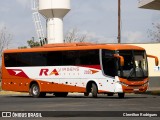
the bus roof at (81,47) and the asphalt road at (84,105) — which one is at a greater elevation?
the bus roof at (81,47)

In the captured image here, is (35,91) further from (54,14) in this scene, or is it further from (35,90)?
(54,14)

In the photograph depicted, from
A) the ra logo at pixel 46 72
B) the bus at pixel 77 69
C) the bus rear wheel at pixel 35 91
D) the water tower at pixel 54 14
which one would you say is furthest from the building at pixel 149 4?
the water tower at pixel 54 14

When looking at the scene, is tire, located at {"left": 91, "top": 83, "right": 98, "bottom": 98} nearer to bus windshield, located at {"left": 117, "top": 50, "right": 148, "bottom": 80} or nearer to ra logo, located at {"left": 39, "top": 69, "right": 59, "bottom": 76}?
bus windshield, located at {"left": 117, "top": 50, "right": 148, "bottom": 80}

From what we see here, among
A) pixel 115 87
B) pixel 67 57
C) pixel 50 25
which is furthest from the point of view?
pixel 50 25

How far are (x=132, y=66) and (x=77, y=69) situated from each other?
3.74m

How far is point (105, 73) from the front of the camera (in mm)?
35938

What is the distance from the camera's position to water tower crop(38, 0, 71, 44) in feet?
185

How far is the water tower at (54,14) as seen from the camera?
56531mm

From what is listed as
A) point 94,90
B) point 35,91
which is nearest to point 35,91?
point 35,91

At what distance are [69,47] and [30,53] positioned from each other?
3257 millimetres

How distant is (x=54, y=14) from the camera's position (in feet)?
188

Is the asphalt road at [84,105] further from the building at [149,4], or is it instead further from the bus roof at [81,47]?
the building at [149,4]

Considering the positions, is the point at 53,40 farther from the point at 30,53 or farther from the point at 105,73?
the point at 105,73

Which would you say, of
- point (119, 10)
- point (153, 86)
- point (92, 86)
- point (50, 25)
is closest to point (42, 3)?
point (50, 25)
